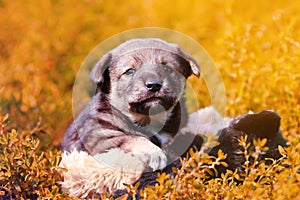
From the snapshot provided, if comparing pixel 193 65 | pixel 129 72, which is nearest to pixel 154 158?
pixel 129 72

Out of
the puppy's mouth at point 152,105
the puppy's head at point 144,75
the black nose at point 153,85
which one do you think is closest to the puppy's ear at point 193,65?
the puppy's head at point 144,75

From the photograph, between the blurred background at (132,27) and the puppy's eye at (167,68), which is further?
the blurred background at (132,27)

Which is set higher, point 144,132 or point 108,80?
point 108,80

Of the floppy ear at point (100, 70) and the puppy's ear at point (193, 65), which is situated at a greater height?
the puppy's ear at point (193, 65)

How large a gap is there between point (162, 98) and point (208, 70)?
203 cm

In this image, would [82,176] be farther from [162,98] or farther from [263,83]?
[263,83]

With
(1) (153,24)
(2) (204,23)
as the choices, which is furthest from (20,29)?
(2) (204,23)

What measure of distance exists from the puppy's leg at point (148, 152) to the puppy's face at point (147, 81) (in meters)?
0.27

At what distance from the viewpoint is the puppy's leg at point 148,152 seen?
12.1 feet

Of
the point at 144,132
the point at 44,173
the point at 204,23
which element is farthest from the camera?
the point at 204,23

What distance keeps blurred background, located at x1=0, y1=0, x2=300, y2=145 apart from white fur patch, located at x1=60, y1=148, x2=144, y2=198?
1.00 m

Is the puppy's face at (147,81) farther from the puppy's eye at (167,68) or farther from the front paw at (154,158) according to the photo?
the front paw at (154,158)

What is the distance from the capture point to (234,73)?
5777 mm

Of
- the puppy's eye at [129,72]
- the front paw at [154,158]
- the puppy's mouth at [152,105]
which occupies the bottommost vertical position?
the front paw at [154,158]
